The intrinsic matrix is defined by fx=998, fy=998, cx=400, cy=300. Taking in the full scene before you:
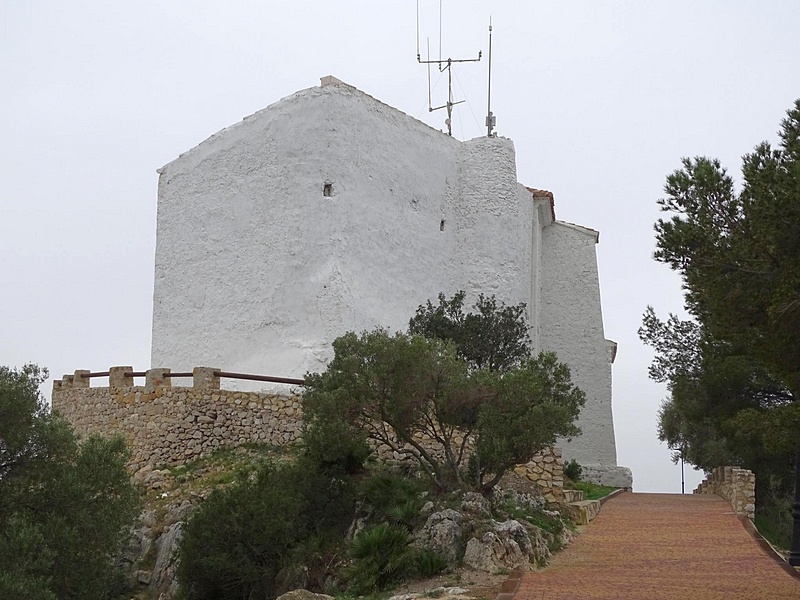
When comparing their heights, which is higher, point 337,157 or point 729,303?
point 337,157

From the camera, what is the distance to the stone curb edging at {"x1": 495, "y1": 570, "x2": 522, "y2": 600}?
11.3 metres

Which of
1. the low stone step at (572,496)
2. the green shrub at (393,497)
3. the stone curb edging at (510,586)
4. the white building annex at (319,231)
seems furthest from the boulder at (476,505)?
the white building annex at (319,231)

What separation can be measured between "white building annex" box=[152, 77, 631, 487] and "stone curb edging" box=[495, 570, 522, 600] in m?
11.4

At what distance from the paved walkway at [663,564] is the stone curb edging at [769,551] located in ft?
0.29

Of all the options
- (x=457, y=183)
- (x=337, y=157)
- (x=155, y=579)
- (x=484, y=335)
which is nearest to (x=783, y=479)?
(x=484, y=335)

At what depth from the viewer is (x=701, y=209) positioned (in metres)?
13.2

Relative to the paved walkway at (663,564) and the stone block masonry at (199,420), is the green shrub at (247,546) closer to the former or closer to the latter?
the paved walkway at (663,564)

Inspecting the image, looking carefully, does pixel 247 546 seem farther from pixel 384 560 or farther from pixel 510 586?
pixel 510 586

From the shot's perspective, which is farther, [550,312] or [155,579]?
[550,312]

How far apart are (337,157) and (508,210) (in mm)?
6103

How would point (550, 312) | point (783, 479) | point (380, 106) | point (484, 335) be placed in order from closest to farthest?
1. point (484, 335)
2. point (783, 479)
3. point (380, 106)
4. point (550, 312)

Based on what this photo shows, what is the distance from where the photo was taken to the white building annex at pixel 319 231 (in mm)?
24969

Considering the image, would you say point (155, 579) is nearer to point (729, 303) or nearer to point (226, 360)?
point (226, 360)

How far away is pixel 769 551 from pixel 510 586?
544cm
